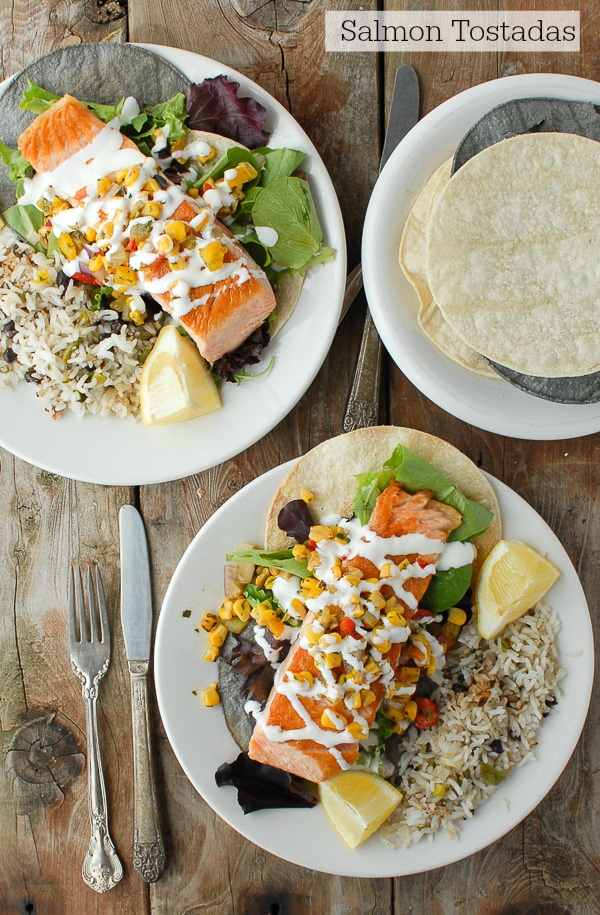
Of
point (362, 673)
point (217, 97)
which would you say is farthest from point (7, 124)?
point (362, 673)

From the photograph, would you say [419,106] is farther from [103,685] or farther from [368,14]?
[103,685]

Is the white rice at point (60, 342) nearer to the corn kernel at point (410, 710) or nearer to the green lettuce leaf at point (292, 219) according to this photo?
the green lettuce leaf at point (292, 219)

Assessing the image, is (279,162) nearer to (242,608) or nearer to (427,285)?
(427,285)

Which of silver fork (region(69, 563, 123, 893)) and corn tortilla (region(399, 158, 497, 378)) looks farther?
silver fork (region(69, 563, 123, 893))

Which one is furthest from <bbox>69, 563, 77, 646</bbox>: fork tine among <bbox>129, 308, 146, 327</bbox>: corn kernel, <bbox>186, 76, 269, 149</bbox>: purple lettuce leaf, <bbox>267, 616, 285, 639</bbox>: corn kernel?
<bbox>186, 76, 269, 149</bbox>: purple lettuce leaf

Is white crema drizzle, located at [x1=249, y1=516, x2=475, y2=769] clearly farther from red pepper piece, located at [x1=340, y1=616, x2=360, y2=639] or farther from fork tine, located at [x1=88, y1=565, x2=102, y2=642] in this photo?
fork tine, located at [x1=88, y1=565, x2=102, y2=642]

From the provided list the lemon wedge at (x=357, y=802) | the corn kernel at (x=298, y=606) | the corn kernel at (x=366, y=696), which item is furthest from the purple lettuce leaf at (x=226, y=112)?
the lemon wedge at (x=357, y=802)

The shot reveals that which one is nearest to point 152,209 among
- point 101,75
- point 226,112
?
point 226,112
